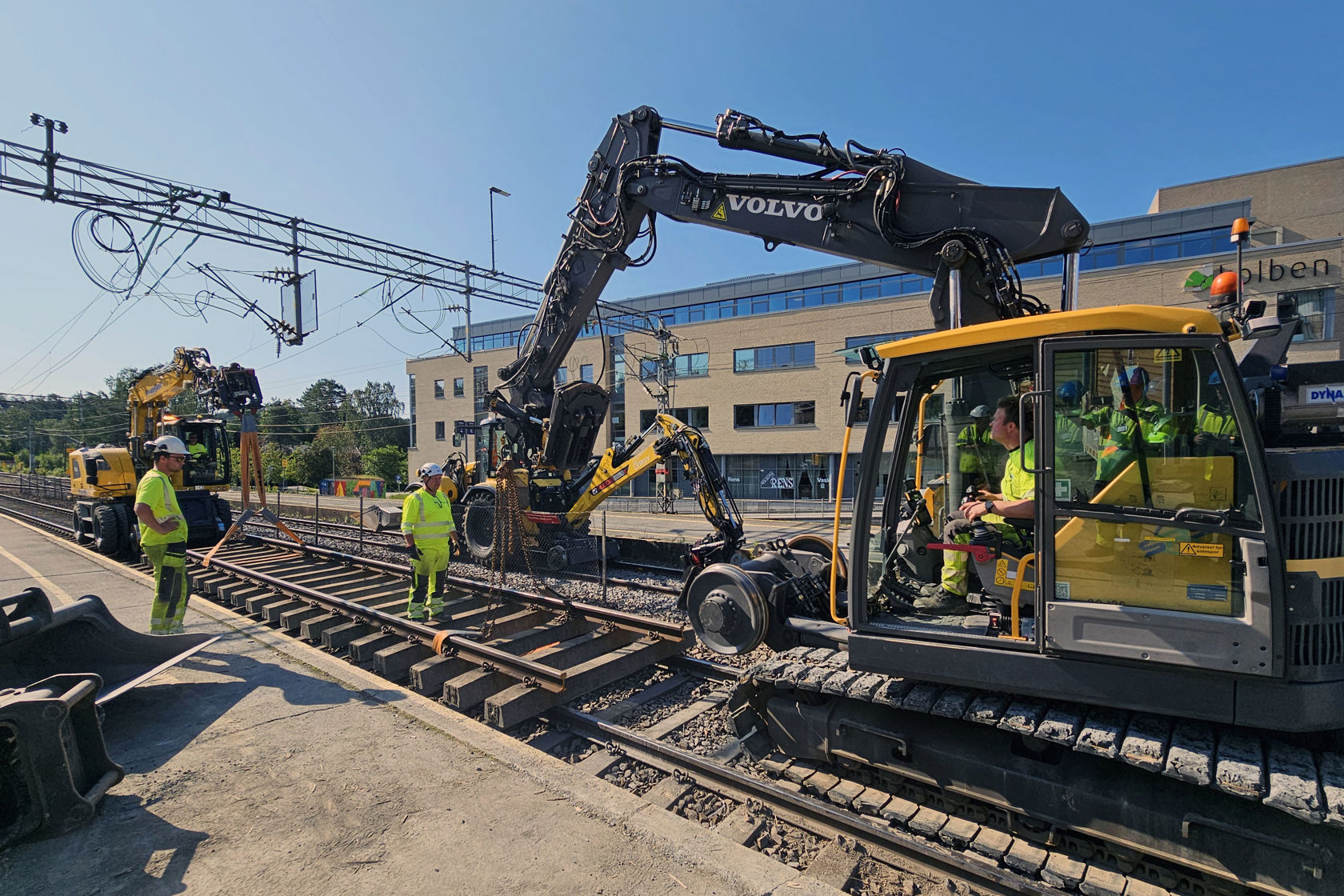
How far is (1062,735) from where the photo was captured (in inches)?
125

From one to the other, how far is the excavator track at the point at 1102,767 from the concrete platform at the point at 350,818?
996 mm

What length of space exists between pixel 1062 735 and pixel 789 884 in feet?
4.99

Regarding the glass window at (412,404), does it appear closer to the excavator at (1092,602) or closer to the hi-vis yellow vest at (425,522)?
the hi-vis yellow vest at (425,522)

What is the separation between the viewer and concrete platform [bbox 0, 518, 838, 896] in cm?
334

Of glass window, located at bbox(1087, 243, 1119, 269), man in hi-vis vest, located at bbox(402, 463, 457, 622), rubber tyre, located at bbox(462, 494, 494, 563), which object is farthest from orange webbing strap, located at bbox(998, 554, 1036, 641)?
glass window, located at bbox(1087, 243, 1119, 269)

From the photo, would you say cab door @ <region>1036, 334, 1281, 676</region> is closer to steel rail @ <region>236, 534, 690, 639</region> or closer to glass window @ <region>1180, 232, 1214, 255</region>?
steel rail @ <region>236, 534, 690, 639</region>

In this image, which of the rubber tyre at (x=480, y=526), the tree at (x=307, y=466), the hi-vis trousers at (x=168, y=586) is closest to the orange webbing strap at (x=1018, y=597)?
the hi-vis trousers at (x=168, y=586)

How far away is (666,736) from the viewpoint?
5.16m

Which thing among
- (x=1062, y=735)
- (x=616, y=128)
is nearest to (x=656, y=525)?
(x=616, y=128)

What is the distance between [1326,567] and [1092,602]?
90 cm

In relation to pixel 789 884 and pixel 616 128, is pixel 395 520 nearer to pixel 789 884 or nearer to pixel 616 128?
pixel 616 128

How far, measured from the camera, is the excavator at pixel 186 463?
14305mm

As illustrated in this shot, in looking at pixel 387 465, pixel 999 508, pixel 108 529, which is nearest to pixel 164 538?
pixel 999 508

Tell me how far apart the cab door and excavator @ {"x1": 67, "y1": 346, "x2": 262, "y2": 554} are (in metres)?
15.2
